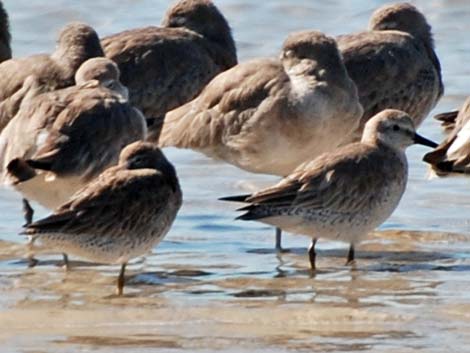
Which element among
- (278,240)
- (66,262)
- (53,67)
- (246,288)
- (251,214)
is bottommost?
(278,240)

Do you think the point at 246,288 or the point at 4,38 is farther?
the point at 4,38

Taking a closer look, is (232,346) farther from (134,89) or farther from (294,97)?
(134,89)

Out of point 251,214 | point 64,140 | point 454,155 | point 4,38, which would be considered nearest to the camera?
point 251,214

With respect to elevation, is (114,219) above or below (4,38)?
above

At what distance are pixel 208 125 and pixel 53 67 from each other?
3.88 feet

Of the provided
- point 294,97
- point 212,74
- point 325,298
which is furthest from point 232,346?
point 212,74

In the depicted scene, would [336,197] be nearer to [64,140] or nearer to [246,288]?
[246,288]

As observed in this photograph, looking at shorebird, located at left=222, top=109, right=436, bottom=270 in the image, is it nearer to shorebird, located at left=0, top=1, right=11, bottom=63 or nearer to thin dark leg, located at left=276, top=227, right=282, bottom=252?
thin dark leg, located at left=276, top=227, right=282, bottom=252

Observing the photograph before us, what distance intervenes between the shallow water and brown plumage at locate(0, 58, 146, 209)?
1.66ft

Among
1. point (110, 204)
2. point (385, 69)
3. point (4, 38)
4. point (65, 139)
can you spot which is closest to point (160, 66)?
point (385, 69)

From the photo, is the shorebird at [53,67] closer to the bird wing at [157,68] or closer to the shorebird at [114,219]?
the bird wing at [157,68]

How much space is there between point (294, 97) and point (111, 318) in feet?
11.3

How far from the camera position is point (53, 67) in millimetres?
12000

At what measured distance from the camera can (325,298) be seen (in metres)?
9.09
